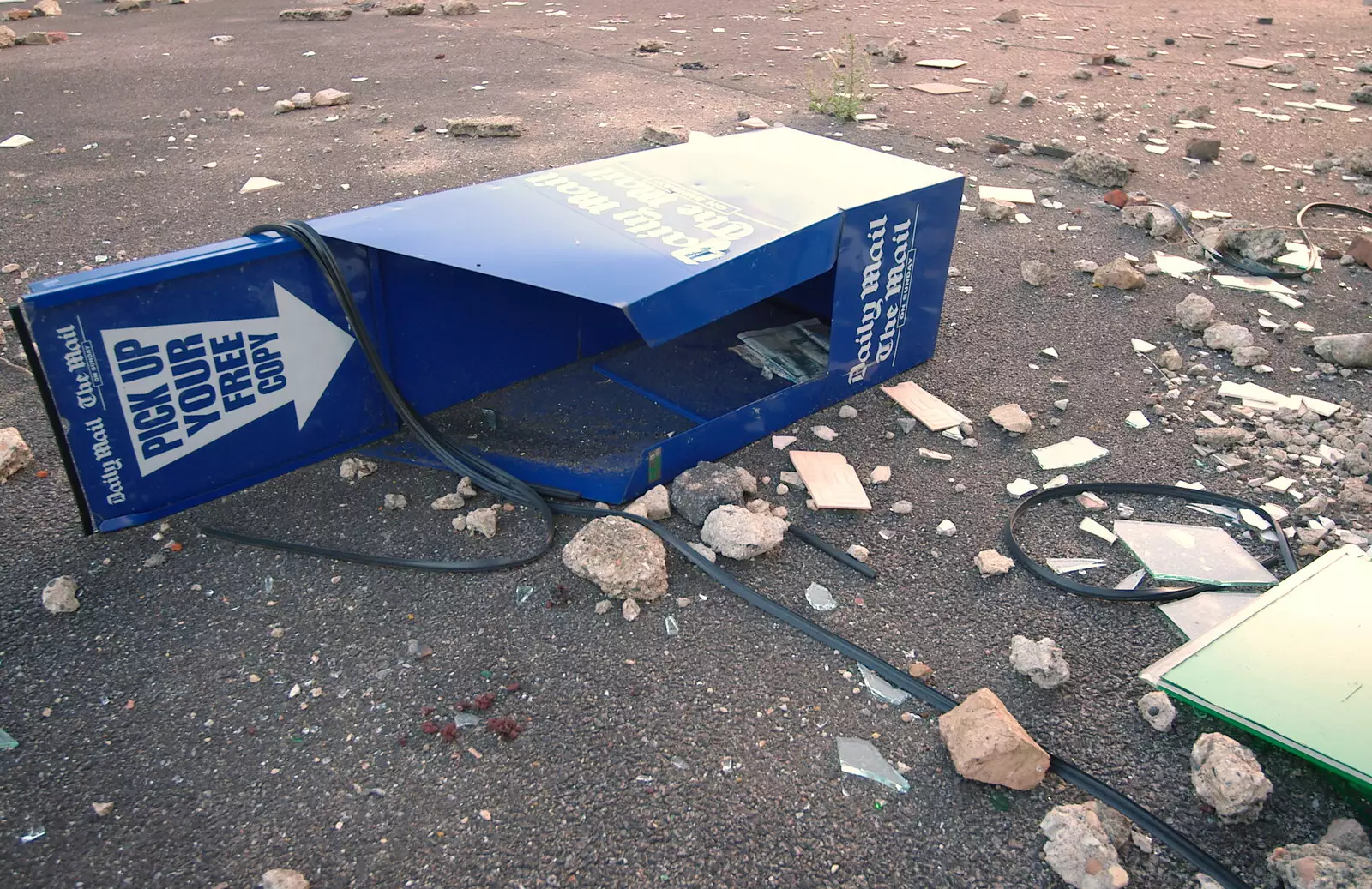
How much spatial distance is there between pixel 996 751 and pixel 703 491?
1.15m

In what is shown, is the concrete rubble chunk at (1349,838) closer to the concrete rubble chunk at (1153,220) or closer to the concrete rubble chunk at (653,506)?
the concrete rubble chunk at (653,506)

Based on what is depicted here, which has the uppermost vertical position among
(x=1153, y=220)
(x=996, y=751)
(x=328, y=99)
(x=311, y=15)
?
(x=311, y=15)

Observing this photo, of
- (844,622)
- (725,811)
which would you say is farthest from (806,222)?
(725,811)

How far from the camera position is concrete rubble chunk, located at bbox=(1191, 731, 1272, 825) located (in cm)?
196

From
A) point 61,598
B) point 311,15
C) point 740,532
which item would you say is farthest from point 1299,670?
point 311,15

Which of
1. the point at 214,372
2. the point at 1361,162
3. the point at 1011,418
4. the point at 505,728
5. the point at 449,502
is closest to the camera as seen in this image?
the point at 505,728

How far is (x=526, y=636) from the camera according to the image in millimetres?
2428

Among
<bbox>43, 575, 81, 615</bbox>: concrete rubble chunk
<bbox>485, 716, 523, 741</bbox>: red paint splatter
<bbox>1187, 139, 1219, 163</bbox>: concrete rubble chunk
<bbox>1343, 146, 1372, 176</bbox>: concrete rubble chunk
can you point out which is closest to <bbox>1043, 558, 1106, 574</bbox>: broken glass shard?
<bbox>485, 716, 523, 741</bbox>: red paint splatter

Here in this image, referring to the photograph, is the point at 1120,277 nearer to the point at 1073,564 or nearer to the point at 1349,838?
the point at 1073,564

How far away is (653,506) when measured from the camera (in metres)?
2.84

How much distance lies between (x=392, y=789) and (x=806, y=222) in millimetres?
1953

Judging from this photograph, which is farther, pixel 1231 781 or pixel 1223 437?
pixel 1223 437

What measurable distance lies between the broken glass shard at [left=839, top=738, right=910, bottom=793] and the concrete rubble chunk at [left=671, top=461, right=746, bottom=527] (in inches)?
33.8

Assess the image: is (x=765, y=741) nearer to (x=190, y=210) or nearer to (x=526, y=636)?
(x=526, y=636)
